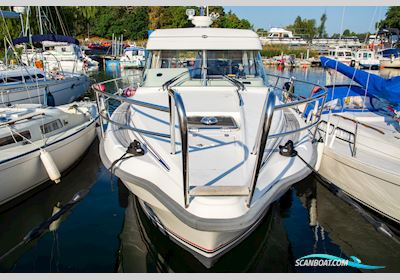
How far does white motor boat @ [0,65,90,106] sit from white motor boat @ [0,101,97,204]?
2.38m

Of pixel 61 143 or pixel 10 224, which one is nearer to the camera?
pixel 10 224

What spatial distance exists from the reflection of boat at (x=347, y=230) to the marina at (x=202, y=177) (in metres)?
0.03

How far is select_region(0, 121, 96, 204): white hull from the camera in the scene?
19.4 feet

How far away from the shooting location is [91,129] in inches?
347

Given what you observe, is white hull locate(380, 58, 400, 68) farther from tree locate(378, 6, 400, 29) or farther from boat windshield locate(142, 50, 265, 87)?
boat windshield locate(142, 50, 265, 87)

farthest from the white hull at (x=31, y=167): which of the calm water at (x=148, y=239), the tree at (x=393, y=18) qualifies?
the tree at (x=393, y=18)

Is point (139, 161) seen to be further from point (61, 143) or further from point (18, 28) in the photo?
point (18, 28)

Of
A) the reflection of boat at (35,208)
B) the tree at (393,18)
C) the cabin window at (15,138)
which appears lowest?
the reflection of boat at (35,208)

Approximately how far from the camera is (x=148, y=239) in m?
5.12

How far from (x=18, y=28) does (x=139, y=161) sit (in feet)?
101

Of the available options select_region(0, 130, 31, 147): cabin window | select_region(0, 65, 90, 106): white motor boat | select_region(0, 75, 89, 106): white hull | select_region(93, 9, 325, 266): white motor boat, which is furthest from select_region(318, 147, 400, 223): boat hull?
select_region(0, 65, 90, 106): white motor boat

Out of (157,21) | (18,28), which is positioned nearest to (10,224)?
(18,28)

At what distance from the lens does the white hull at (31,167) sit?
592 cm

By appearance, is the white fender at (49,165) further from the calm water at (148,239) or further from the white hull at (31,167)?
the calm water at (148,239)
